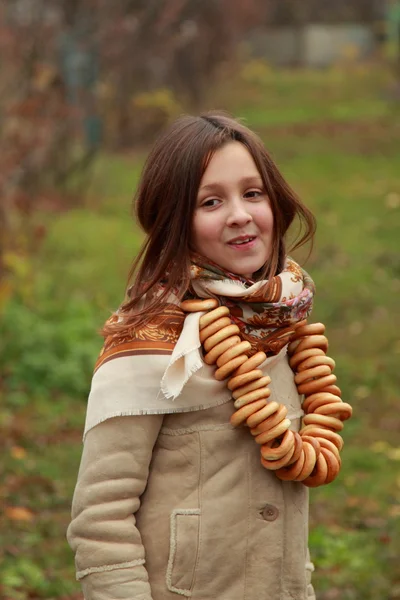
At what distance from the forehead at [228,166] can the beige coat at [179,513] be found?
475mm

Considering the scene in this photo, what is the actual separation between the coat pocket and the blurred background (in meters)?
1.09

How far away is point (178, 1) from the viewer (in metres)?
13.0

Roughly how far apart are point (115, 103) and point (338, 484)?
34.9 feet

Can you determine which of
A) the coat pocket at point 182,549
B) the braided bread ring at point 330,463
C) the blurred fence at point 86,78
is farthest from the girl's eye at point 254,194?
the blurred fence at point 86,78

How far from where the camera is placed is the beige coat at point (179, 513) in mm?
Answer: 2223

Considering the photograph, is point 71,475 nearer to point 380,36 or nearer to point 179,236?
point 179,236

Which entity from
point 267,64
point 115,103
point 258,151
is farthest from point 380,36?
point 258,151

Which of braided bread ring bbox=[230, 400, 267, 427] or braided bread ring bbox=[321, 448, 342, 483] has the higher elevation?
braided bread ring bbox=[230, 400, 267, 427]

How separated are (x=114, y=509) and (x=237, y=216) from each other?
0.65 metres

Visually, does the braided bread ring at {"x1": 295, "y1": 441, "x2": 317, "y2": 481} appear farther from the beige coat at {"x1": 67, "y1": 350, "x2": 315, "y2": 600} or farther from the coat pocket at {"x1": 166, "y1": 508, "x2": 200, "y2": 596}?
the coat pocket at {"x1": 166, "y1": 508, "x2": 200, "y2": 596}

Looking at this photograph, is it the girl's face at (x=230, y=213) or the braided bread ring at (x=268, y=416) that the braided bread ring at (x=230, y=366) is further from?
the girl's face at (x=230, y=213)

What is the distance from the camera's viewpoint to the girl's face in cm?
232

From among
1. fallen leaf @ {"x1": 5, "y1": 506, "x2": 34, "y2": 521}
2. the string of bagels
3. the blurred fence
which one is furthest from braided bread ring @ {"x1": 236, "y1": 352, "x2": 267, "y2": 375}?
the blurred fence

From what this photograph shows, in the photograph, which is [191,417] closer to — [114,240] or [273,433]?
[273,433]
